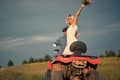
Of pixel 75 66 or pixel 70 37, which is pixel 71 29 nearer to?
pixel 70 37

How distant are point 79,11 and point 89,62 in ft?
5.93

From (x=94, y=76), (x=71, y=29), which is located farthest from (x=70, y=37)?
(x=94, y=76)

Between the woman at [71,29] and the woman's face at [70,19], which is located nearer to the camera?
the woman at [71,29]

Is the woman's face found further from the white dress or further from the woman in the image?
the white dress

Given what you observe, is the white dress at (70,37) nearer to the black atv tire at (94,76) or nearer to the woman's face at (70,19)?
the woman's face at (70,19)

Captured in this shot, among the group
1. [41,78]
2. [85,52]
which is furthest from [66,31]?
[41,78]

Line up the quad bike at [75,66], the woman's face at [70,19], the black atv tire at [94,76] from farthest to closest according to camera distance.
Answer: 1. the woman's face at [70,19]
2. the black atv tire at [94,76]
3. the quad bike at [75,66]

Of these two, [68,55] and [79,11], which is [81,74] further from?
[79,11]

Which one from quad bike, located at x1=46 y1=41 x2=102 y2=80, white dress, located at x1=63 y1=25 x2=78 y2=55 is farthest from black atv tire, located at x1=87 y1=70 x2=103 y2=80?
white dress, located at x1=63 y1=25 x2=78 y2=55

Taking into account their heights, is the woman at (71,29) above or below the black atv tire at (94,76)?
above

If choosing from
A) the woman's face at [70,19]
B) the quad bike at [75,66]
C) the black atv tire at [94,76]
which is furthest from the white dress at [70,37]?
the black atv tire at [94,76]

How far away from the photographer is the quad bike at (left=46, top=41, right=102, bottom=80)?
34.9 ft

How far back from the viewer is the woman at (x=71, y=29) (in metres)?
11.5

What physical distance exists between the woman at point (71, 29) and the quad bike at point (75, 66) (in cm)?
64
